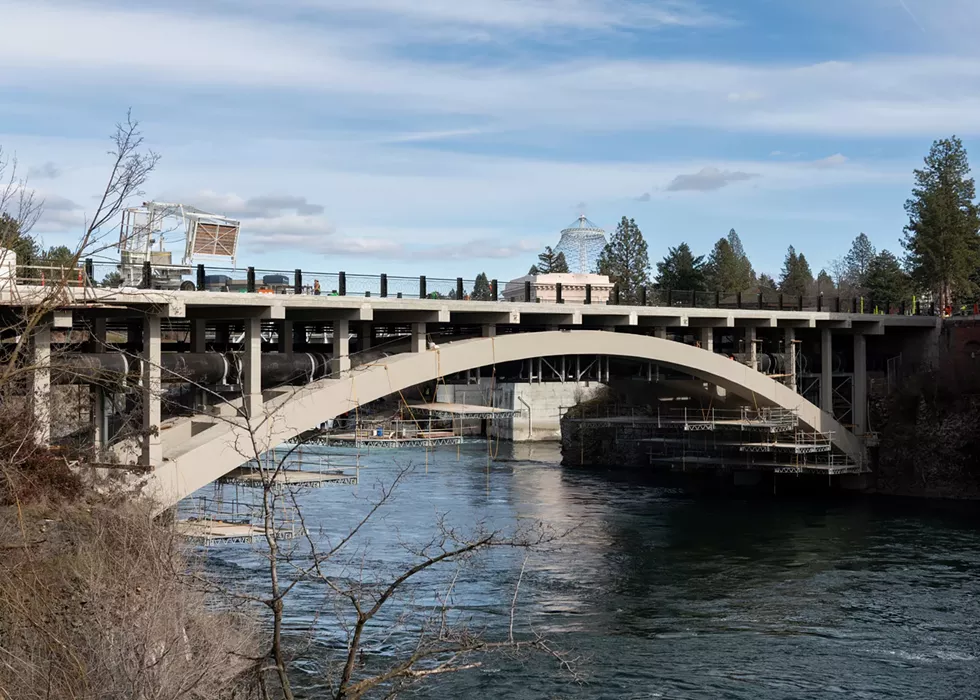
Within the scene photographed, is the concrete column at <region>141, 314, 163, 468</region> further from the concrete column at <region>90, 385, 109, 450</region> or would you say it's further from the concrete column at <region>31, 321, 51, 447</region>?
the concrete column at <region>31, 321, 51, 447</region>

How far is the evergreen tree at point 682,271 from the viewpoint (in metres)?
92.1

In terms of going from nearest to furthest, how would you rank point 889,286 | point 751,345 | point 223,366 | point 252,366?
point 252,366
point 223,366
point 751,345
point 889,286

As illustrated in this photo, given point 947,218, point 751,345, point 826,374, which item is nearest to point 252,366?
point 751,345

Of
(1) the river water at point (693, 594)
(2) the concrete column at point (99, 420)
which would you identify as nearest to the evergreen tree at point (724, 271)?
(1) the river water at point (693, 594)

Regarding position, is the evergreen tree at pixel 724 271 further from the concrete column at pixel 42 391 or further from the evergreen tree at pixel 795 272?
the concrete column at pixel 42 391

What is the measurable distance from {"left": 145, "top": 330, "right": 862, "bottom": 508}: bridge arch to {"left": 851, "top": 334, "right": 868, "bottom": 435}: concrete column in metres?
6.94

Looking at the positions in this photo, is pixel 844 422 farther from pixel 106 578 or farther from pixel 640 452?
pixel 106 578

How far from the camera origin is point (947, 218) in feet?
206

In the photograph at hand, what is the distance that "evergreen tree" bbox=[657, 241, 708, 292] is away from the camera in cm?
9212

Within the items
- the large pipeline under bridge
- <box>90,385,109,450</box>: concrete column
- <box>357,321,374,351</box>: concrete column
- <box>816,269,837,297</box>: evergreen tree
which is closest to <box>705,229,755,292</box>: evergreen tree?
<box>816,269,837,297</box>: evergreen tree

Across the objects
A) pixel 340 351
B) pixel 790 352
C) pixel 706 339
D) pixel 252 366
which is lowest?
pixel 252 366

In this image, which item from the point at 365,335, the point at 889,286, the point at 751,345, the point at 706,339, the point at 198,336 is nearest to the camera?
the point at 198,336

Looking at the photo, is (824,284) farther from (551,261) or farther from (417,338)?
(417,338)

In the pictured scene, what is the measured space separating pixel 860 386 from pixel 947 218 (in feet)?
58.4
